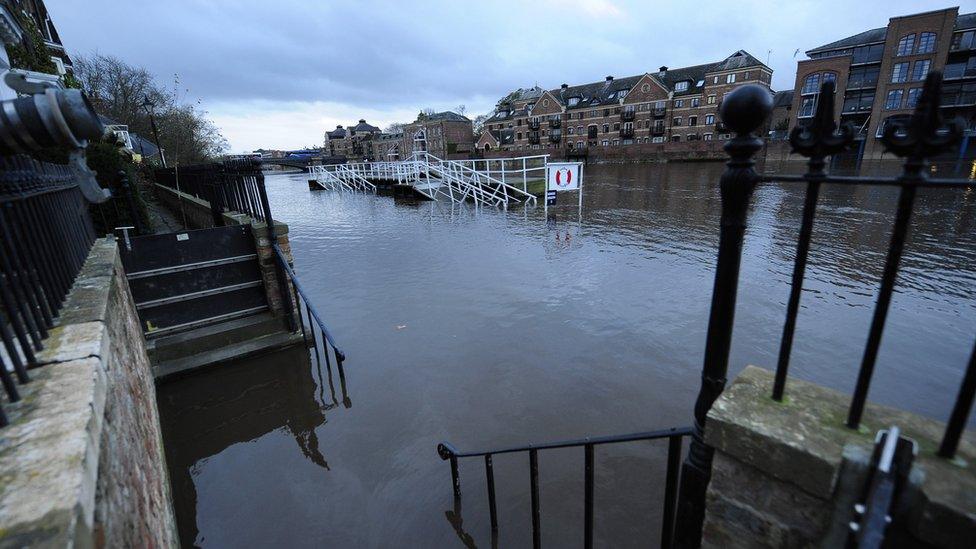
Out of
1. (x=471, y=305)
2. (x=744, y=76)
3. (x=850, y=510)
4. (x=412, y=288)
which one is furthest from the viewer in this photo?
(x=744, y=76)

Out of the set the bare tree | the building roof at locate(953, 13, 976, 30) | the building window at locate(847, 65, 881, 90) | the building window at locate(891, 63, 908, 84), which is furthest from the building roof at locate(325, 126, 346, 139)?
the building roof at locate(953, 13, 976, 30)

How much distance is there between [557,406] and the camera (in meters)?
4.84

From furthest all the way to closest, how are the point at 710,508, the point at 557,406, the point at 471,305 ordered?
the point at 471,305 < the point at 557,406 < the point at 710,508

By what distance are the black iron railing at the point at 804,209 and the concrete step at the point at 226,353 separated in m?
5.96

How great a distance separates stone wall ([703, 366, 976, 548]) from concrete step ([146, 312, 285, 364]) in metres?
6.36

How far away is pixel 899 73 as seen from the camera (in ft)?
132

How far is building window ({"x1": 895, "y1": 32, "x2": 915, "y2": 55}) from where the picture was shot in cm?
3912

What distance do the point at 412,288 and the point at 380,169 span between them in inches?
968

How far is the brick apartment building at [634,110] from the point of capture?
49.9 meters

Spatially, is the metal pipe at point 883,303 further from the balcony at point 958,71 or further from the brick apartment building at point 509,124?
the brick apartment building at point 509,124

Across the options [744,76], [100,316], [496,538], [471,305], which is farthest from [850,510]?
[744,76]

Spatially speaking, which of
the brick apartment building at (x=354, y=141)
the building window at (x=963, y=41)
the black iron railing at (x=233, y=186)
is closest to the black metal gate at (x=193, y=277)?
the black iron railing at (x=233, y=186)

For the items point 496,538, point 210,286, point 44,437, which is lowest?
point 496,538

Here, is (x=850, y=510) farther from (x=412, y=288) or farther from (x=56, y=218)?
(x=412, y=288)
